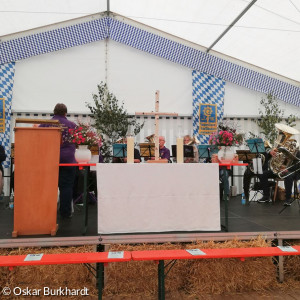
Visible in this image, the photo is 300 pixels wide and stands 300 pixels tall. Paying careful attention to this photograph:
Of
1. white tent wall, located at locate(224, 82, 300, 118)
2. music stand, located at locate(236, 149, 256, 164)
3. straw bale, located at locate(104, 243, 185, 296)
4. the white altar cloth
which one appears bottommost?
straw bale, located at locate(104, 243, 185, 296)

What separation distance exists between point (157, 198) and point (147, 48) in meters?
6.60

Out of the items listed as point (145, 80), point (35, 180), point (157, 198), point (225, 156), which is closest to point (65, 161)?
point (35, 180)

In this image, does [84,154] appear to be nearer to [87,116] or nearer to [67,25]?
[87,116]

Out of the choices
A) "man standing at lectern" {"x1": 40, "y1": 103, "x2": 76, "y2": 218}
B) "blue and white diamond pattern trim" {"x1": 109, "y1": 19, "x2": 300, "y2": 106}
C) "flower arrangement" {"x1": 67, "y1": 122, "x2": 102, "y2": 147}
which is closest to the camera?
"flower arrangement" {"x1": 67, "y1": 122, "x2": 102, "y2": 147}

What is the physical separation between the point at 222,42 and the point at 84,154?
6.46m

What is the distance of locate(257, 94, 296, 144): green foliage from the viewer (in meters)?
8.54

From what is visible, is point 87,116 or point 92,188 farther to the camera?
point 87,116

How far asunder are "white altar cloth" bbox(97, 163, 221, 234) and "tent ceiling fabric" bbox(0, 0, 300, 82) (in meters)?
4.84

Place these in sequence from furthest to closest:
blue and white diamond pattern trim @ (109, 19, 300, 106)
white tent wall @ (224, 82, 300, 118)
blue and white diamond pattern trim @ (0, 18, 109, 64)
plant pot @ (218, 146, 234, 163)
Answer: white tent wall @ (224, 82, 300, 118), blue and white diamond pattern trim @ (109, 19, 300, 106), blue and white diamond pattern trim @ (0, 18, 109, 64), plant pot @ (218, 146, 234, 163)

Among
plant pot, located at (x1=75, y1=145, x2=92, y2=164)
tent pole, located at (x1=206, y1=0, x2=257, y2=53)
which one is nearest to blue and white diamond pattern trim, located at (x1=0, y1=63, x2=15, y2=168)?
tent pole, located at (x1=206, y1=0, x2=257, y2=53)

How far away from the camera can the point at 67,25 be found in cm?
874

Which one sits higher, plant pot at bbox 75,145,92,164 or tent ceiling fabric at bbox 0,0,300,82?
A: tent ceiling fabric at bbox 0,0,300,82

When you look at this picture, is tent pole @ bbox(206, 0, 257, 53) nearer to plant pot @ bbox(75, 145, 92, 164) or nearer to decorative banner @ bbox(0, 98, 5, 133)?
plant pot @ bbox(75, 145, 92, 164)

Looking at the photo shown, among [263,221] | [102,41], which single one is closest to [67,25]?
[102,41]
